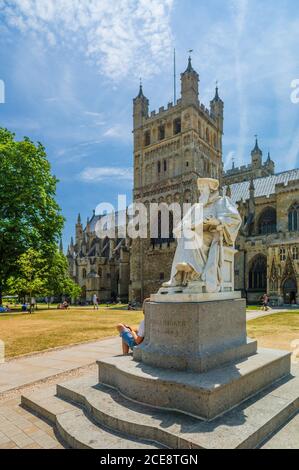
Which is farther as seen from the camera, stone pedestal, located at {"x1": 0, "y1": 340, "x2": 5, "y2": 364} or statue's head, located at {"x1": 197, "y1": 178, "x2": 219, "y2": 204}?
stone pedestal, located at {"x1": 0, "y1": 340, "x2": 5, "y2": 364}

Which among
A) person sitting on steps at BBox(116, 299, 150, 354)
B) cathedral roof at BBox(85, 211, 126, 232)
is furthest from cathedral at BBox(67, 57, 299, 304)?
person sitting on steps at BBox(116, 299, 150, 354)

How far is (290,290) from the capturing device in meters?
29.1

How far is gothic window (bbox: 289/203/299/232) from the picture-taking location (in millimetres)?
32844

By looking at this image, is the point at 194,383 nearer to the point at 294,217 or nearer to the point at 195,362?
the point at 195,362

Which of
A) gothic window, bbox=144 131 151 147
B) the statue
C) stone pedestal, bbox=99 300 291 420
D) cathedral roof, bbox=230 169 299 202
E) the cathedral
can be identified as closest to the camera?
stone pedestal, bbox=99 300 291 420

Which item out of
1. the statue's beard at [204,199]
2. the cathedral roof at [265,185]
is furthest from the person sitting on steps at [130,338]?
the cathedral roof at [265,185]

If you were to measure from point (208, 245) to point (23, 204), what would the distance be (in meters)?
19.7

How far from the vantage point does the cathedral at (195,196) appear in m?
29.9

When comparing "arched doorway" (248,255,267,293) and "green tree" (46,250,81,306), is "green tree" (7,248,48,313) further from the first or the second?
"arched doorway" (248,255,267,293)

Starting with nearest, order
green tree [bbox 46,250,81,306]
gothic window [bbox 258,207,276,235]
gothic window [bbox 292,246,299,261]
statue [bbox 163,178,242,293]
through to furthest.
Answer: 1. statue [bbox 163,178,242,293]
2. green tree [bbox 46,250,81,306]
3. gothic window [bbox 292,246,299,261]
4. gothic window [bbox 258,207,276,235]

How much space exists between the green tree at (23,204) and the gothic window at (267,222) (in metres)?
24.0

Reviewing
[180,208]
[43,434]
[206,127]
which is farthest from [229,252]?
[206,127]

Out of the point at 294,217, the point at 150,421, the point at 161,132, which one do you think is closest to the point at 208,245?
the point at 150,421
